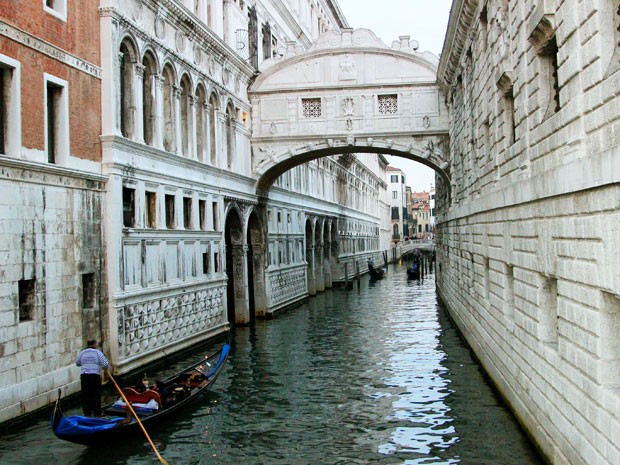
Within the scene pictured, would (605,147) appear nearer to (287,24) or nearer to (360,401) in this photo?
(360,401)

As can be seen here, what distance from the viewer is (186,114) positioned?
57.0ft

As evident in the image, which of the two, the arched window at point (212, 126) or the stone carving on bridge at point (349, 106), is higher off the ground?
the stone carving on bridge at point (349, 106)

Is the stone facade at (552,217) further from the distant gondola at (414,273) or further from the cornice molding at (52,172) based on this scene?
the distant gondola at (414,273)

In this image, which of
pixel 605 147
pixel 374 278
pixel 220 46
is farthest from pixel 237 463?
pixel 374 278

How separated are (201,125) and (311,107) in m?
4.77

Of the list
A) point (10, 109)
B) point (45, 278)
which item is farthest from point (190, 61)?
point (45, 278)

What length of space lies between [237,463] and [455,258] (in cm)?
1366

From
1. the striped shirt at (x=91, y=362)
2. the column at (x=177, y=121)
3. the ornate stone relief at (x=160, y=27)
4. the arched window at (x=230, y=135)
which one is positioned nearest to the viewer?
the striped shirt at (x=91, y=362)

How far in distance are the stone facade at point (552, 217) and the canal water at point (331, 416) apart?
72 cm

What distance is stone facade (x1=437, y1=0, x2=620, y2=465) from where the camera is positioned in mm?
5887

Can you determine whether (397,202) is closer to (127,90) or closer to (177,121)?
(177,121)

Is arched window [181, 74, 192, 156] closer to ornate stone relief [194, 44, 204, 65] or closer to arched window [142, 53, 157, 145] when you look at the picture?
ornate stone relief [194, 44, 204, 65]

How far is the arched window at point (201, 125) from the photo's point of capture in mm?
18231

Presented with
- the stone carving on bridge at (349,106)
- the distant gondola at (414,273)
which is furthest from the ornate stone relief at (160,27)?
the distant gondola at (414,273)
